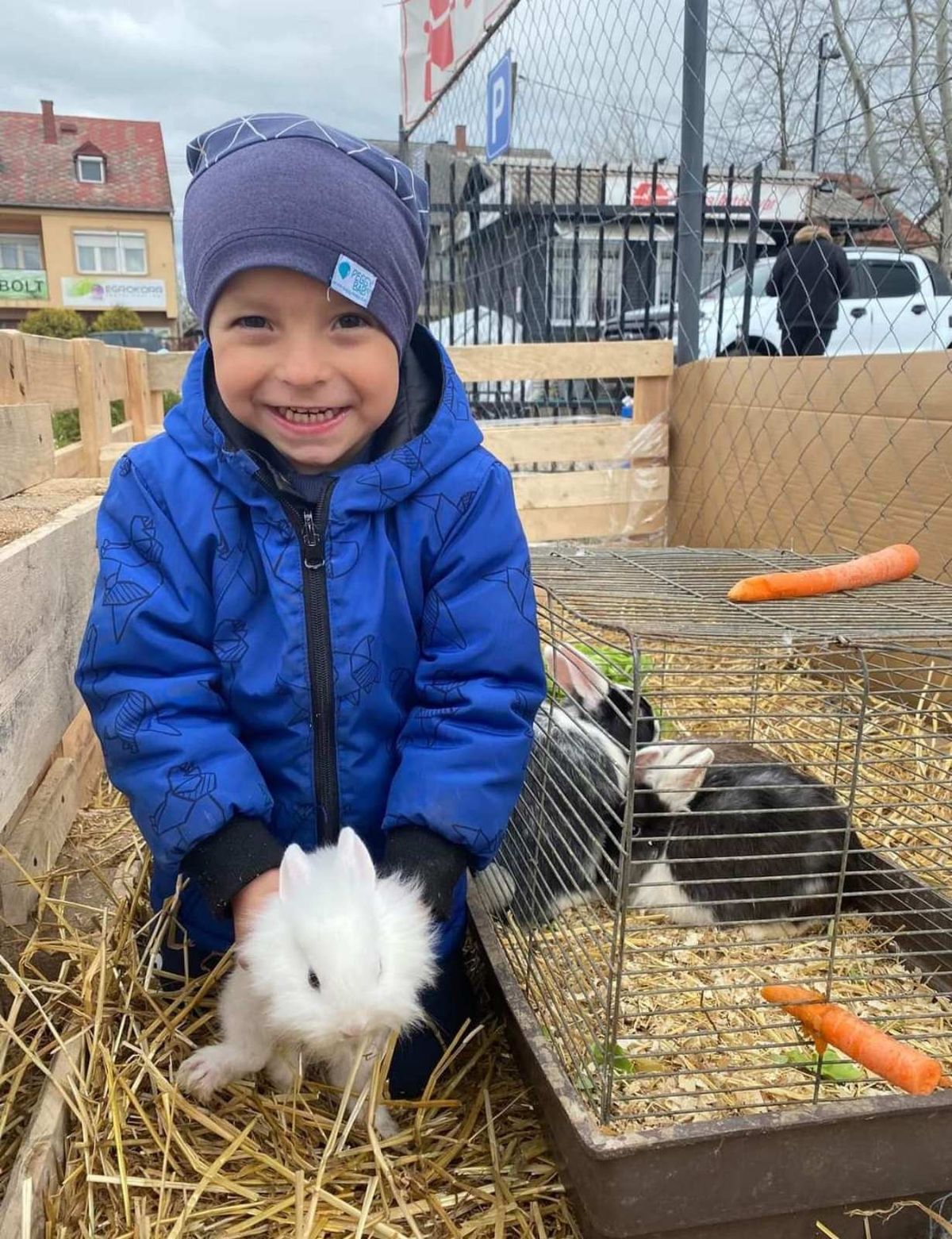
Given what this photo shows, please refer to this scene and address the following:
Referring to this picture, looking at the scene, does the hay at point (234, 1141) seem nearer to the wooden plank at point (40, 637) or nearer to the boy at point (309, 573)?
the boy at point (309, 573)

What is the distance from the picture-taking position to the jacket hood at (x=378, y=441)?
61.4 inches

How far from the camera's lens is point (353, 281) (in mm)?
1411

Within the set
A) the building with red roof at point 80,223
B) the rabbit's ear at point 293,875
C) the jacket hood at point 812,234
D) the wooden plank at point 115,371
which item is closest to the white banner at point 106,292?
the building with red roof at point 80,223

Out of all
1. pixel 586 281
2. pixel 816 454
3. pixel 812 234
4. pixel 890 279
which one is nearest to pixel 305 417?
pixel 816 454

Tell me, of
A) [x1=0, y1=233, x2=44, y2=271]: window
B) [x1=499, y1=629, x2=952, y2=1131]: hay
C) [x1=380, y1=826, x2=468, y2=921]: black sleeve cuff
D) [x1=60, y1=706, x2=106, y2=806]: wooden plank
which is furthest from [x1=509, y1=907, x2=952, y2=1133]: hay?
[x1=0, y1=233, x2=44, y2=271]: window

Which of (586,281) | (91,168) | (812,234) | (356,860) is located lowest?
(356,860)

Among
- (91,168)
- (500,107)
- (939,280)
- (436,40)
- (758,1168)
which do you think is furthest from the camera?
(91,168)

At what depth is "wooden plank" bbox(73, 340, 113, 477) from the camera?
3566mm

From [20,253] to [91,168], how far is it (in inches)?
152

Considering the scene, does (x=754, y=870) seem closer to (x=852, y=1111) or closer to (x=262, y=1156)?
(x=852, y=1111)

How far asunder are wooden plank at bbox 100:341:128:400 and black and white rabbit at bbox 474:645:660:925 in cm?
283

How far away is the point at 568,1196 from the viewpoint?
1458 mm

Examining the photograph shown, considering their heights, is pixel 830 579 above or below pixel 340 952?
above

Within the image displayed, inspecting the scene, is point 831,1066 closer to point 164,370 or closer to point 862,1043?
point 862,1043
